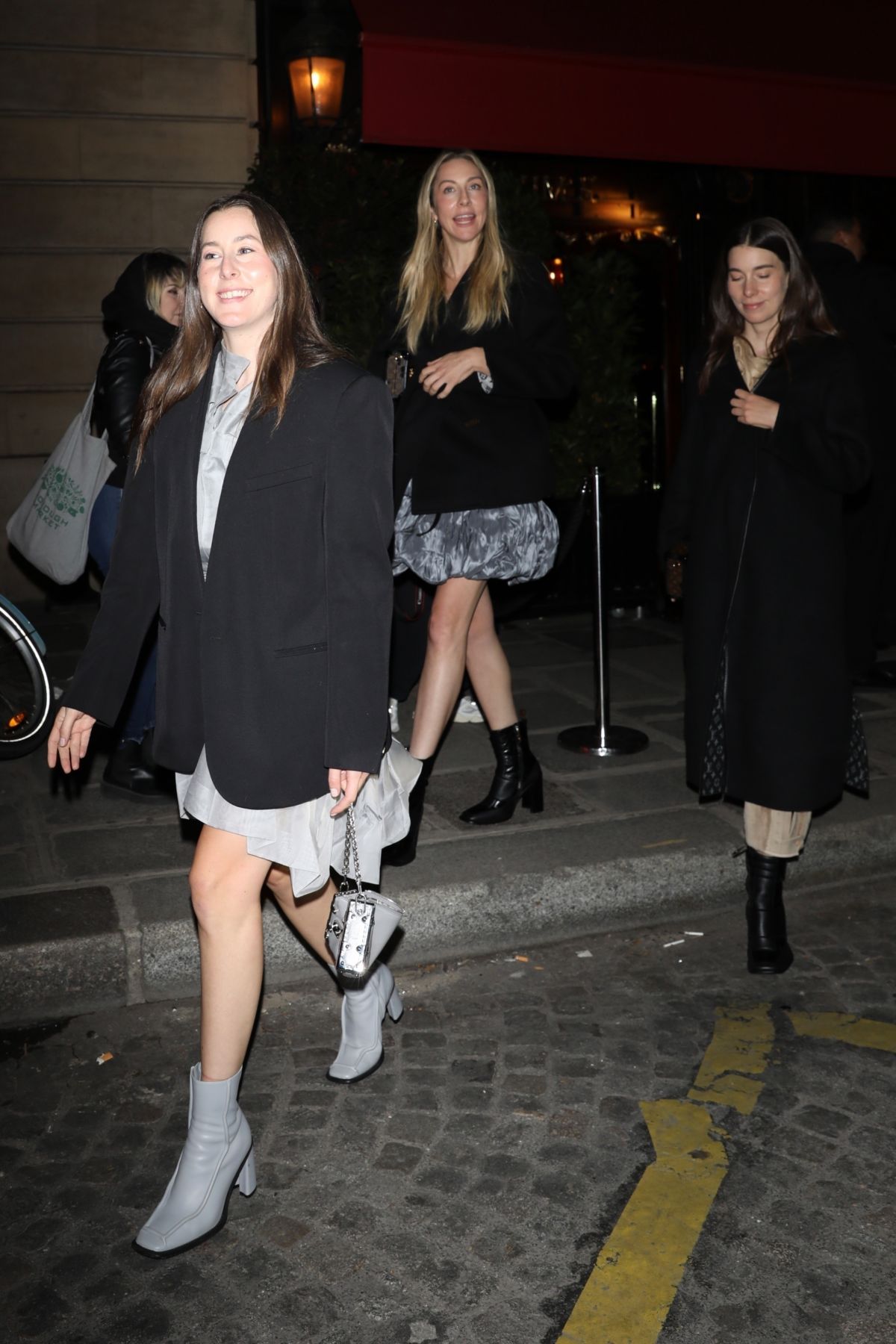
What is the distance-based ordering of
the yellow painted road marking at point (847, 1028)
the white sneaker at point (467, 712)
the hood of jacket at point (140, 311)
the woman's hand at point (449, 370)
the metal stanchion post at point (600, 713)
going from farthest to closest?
the white sneaker at point (467, 712)
the metal stanchion post at point (600, 713)
the hood of jacket at point (140, 311)
the woman's hand at point (449, 370)
the yellow painted road marking at point (847, 1028)

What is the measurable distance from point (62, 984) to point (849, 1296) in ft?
7.52

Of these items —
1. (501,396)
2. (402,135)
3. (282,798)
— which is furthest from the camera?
(402,135)

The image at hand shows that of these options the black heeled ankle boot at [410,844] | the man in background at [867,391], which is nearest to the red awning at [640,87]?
the man in background at [867,391]

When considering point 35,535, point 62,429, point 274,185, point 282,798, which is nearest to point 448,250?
point 35,535

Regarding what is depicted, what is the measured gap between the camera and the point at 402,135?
681 cm

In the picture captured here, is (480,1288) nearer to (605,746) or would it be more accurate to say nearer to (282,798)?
(282,798)

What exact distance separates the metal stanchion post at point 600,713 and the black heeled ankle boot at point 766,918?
1.57 meters

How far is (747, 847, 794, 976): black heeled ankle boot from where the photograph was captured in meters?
4.07

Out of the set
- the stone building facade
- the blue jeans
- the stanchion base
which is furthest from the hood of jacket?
the stone building facade

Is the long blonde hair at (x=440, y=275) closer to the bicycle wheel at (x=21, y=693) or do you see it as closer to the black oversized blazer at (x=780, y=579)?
the black oversized blazer at (x=780, y=579)

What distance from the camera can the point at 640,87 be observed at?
24.0ft

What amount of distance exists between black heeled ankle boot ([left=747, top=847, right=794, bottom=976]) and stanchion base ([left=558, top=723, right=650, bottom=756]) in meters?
1.55

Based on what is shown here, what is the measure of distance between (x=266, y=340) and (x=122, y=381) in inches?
90.4

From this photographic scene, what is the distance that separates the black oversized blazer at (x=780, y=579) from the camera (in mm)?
3939
